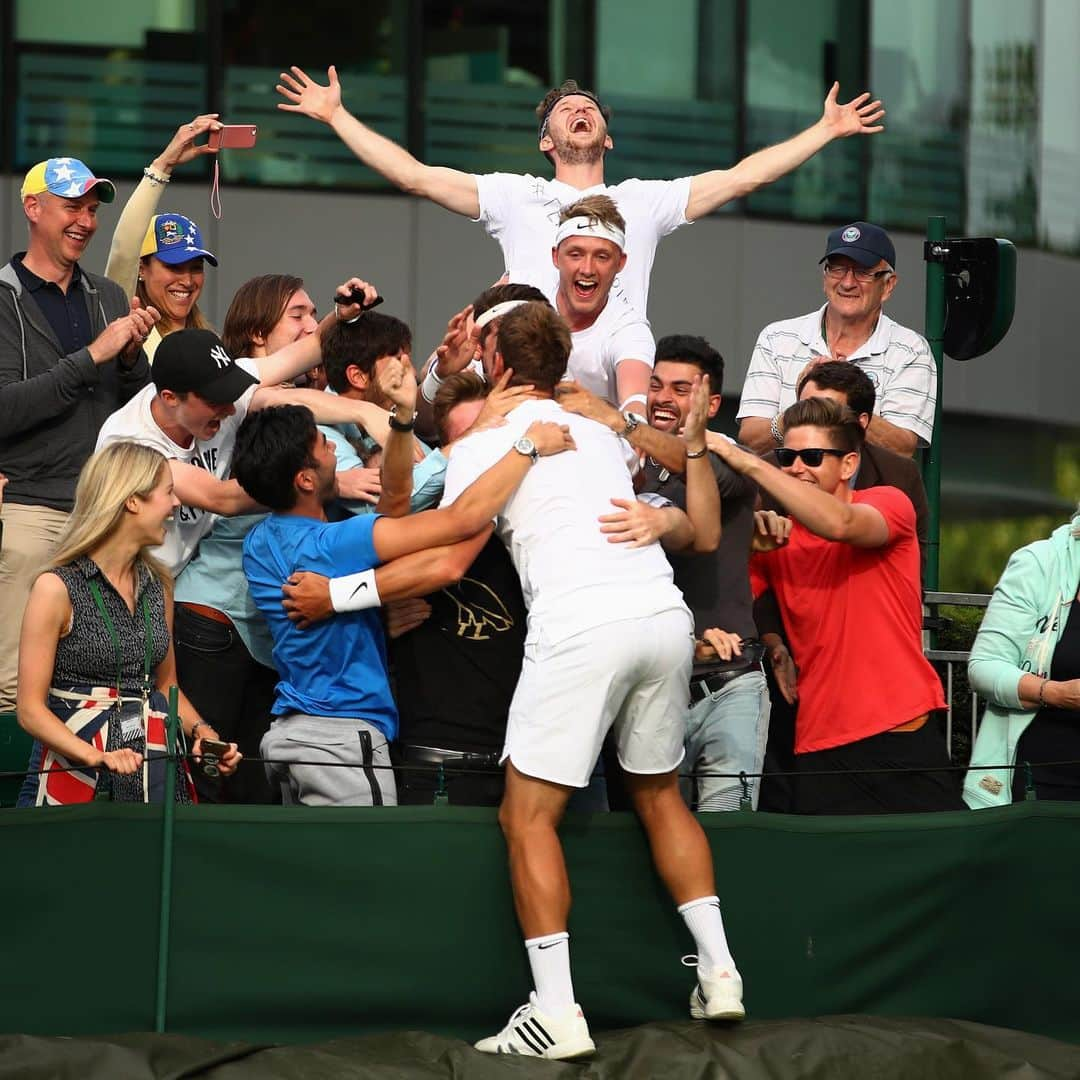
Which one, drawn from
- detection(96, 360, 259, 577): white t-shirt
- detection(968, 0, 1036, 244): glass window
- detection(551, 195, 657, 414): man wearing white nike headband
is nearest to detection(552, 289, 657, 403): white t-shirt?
detection(551, 195, 657, 414): man wearing white nike headband

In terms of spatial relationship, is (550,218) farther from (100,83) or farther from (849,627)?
(100,83)

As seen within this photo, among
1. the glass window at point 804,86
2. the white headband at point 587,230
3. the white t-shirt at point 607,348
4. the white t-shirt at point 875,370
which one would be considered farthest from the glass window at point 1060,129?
the white headband at point 587,230

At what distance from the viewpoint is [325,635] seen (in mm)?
6047

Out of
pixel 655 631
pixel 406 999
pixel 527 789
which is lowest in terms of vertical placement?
pixel 406 999

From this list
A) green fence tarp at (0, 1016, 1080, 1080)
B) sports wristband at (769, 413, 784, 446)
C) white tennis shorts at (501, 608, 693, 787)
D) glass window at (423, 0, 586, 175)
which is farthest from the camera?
glass window at (423, 0, 586, 175)

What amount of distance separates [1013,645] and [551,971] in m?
2.13

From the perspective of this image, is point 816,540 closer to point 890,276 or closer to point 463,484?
point 463,484

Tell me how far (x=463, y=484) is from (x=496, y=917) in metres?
1.27

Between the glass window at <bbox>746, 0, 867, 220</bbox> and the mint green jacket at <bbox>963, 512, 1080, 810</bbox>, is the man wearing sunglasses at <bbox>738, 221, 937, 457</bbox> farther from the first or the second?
the glass window at <bbox>746, 0, 867, 220</bbox>

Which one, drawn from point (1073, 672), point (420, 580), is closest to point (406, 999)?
point (420, 580)

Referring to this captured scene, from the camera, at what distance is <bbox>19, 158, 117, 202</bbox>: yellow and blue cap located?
289 inches

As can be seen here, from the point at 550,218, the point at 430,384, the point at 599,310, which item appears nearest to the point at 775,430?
the point at 599,310

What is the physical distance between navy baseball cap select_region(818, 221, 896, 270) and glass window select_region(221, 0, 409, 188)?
7.62 meters

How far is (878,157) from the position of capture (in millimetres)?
16750
